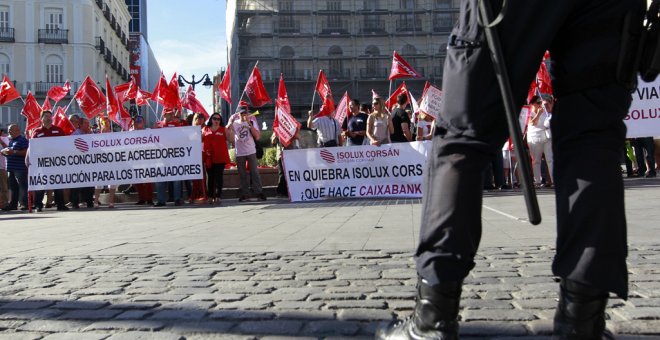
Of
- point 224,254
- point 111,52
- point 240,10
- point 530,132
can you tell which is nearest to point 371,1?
point 240,10

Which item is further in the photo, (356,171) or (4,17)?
(4,17)

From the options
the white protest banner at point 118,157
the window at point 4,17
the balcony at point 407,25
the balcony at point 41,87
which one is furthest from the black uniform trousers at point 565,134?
the balcony at point 407,25

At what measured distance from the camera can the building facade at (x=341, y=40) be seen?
6481 centimetres

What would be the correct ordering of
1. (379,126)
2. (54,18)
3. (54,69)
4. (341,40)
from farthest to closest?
(341,40)
(54,18)
(54,69)
(379,126)

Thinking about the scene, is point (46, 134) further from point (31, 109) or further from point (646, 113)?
point (646, 113)

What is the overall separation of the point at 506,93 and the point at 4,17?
62266 mm

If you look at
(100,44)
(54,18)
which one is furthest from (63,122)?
(100,44)

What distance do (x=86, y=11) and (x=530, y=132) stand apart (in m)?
52.7

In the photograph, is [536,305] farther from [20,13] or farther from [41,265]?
[20,13]

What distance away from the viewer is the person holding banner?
490 inches

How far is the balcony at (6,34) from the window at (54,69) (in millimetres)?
3158

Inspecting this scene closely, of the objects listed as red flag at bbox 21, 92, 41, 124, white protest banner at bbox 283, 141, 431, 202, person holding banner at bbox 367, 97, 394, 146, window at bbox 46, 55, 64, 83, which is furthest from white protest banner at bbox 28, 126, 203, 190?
window at bbox 46, 55, 64, 83

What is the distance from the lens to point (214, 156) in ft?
43.1

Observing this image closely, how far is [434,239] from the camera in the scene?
80.3 inches
